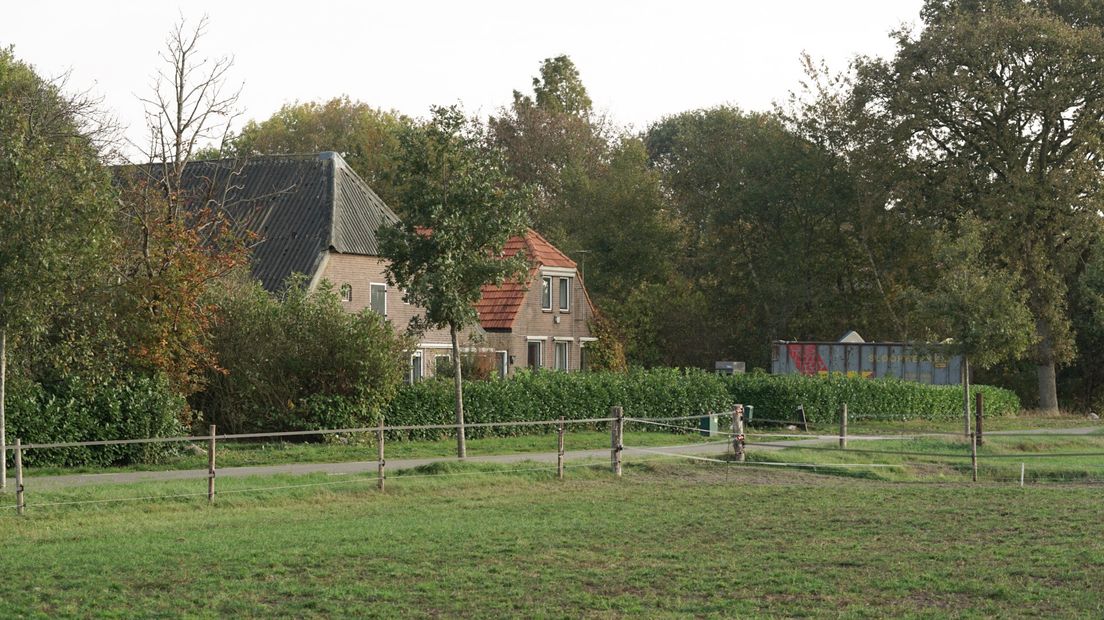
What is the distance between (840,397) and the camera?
145 feet

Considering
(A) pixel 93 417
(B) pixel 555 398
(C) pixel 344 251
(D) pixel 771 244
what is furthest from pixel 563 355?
(A) pixel 93 417

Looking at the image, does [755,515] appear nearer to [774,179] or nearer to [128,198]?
[128,198]

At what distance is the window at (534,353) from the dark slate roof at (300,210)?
927 centimetres

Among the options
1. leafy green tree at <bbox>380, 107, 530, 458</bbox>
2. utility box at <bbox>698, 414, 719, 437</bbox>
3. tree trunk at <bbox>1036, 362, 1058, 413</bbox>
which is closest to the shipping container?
tree trunk at <bbox>1036, 362, 1058, 413</bbox>

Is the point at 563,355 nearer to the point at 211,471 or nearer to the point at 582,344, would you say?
the point at 582,344

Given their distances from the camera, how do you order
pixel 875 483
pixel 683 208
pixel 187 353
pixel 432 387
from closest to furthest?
pixel 875 483
pixel 187 353
pixel 432 387
pixel 683 208

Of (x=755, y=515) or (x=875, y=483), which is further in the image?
(x=875, y=483)

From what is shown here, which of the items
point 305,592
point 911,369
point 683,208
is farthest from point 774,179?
point 305,592

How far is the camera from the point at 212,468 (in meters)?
20.9

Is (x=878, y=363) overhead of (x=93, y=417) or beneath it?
overhead

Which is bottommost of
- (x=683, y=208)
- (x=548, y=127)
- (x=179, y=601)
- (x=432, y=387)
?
(x=179, y=601)

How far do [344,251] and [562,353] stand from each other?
1402cm

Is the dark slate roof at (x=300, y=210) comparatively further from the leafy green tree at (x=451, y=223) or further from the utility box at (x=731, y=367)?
the leafy green tree at (x=451, y=223)

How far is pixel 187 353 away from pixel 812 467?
13.5 meters
